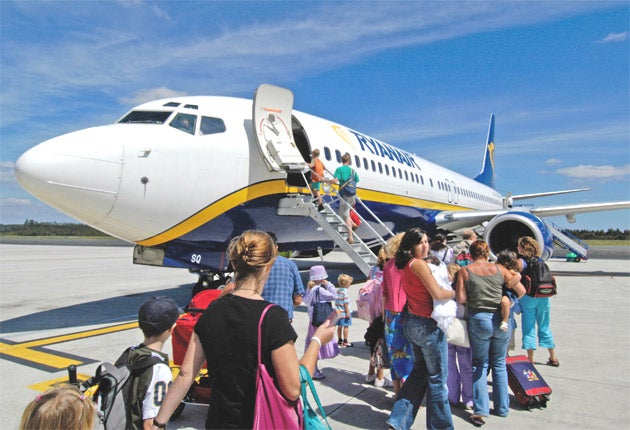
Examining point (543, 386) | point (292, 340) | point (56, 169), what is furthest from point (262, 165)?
point (292, 340)

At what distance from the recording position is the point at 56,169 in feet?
20.2

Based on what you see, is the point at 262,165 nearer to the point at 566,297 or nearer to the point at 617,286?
the point at 566,297

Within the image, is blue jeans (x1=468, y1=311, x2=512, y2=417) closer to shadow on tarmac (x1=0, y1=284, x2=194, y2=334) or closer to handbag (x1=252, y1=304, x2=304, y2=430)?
handbag (x1=252, y1=304, x2=304, y2=430)

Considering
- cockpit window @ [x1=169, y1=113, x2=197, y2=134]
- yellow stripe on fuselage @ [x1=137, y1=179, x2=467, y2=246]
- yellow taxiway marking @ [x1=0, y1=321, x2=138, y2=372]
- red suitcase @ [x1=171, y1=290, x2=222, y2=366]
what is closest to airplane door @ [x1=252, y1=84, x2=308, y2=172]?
yellow stripe on fuselage @ [x1=137, y1=179, x2=467, y2=246]

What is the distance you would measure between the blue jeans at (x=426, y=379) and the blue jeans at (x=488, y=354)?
0.56m

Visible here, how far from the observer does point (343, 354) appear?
6.11 meters

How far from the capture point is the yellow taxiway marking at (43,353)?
5.50 meters

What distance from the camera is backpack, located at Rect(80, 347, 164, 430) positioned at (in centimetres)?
226

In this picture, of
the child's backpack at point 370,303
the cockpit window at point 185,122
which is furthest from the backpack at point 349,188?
the child's backpack at point 370,303

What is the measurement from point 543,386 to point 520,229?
30.9 feet

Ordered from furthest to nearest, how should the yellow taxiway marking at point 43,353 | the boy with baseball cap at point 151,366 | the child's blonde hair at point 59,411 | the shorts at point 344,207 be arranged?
1. the shorts at point 344,207
2. the yellow taxiway marking at point 43,353
3. the boy with baseball cap at point 151,366
4. the child's blonde hair at point 59,411

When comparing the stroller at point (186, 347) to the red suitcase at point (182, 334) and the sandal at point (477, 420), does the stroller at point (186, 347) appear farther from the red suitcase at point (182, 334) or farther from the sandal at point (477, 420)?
the sandal at point (477, 420)

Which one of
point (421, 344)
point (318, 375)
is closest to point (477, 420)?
point (421, 344)

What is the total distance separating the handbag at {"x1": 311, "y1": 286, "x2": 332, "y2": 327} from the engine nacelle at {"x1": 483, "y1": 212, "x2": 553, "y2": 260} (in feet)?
24.9
